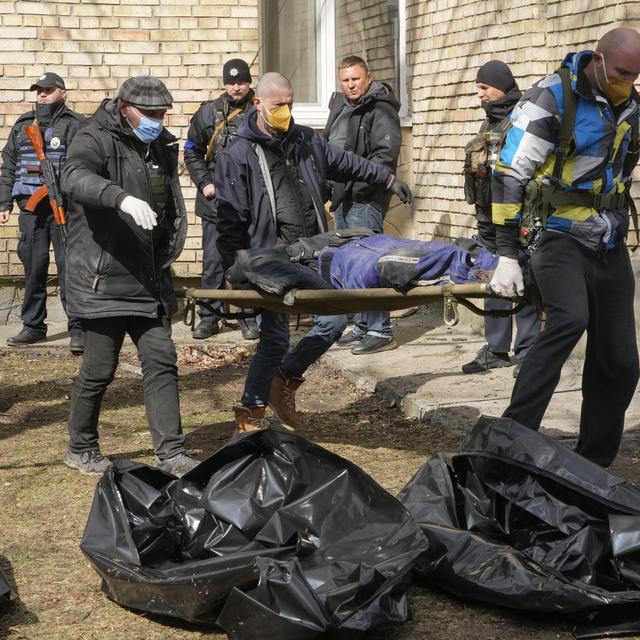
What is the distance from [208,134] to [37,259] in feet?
5.88

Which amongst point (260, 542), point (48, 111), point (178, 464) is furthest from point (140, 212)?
point (48, 111)

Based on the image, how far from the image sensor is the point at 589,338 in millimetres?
5105

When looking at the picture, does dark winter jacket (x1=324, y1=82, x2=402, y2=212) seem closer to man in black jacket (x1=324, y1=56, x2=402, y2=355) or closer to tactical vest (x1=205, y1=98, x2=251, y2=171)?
man in black jacket (x1=324, y1=56, x2=402, y2=355)

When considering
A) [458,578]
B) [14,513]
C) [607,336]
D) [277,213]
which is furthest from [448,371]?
[458,578]

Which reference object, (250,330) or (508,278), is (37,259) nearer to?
(250,330)

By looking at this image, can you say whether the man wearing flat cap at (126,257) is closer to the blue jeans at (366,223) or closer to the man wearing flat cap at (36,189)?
the blue jeans at (366,223)

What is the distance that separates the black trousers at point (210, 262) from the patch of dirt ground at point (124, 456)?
0.59m

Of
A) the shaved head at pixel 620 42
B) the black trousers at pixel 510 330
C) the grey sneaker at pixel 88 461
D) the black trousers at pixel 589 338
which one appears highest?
the shaved head at pixel 620 42

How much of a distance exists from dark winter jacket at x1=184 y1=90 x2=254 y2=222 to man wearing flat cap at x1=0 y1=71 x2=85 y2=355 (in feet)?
3.00

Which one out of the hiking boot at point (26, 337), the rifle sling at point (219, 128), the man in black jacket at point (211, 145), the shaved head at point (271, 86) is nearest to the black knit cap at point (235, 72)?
the man in black jacket at point (211, 145)

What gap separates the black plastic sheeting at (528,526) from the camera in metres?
3.81

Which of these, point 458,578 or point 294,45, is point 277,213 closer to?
point 458,578

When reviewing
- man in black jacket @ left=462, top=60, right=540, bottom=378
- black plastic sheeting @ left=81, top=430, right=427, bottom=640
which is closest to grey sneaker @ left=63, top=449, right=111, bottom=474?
black plastic sheeting @ left=81, top=430, right=427, bottom=640

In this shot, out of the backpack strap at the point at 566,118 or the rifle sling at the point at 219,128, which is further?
the rifle sling at the point at 219,128
